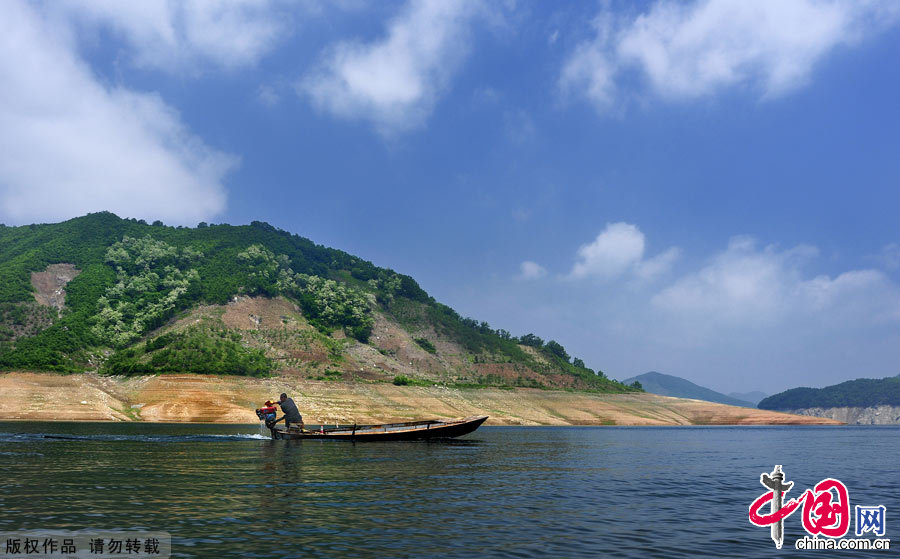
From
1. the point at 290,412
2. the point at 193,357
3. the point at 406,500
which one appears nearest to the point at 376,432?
the point at 290,412

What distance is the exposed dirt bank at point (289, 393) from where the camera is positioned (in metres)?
117

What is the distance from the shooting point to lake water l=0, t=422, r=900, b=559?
19.4 meters

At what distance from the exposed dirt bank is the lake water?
71608 millimetres

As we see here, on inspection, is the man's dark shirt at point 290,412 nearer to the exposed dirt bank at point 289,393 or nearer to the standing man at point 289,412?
the standing man at point 289,412

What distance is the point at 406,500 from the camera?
27.5 m

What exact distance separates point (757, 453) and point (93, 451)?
A: 6527 centimetres

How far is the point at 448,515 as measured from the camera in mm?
23969

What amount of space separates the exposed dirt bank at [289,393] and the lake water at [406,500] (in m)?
71.6

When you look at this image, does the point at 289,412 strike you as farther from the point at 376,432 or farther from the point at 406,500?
the point at 406,500

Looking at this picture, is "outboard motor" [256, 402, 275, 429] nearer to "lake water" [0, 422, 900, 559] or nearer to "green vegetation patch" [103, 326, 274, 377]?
"lake water" [0, 422, 900, 559]

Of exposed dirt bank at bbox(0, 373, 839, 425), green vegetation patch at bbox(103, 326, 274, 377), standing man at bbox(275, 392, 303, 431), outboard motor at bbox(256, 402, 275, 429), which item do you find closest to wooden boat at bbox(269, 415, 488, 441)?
outboard motor at bbox(256, 402, 275, 429)

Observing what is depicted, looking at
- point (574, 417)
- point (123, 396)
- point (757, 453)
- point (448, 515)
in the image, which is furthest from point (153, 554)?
point (574, 417)

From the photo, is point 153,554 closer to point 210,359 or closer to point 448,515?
point 448,515

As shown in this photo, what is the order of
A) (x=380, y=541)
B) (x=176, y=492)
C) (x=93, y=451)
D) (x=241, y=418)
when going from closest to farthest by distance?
(x=380, y=541)
(x=176, y=492)
(x=93, y=451)
(x=241, y=418)
